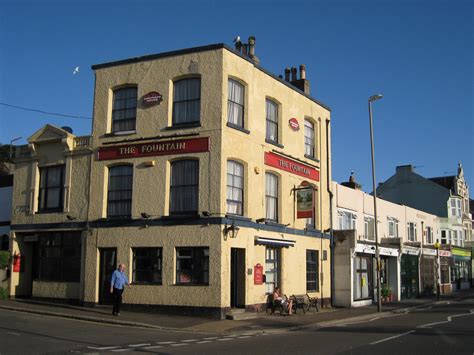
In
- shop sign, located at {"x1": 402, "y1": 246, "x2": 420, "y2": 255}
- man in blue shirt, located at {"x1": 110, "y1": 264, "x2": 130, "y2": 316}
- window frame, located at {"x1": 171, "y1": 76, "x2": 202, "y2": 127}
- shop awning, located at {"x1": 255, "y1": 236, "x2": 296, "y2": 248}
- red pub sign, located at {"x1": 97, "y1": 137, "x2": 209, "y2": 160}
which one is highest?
window frame, located at {"x1": 171, "y1": 76, "x2": 202, "y2": 127}

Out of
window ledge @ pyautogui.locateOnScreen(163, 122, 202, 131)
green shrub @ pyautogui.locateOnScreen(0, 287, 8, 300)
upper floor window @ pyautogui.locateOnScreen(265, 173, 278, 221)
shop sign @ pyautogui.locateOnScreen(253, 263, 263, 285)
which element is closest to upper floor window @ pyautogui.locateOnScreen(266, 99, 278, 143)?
upper floor window @ pyautogui.locateOnScreen(265, 173, 278, 221)

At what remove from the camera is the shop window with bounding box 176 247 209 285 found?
68.7ft

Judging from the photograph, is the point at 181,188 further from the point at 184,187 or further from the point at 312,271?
the point at 312,271

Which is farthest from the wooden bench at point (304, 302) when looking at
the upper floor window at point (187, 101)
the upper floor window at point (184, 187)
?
the upper floor window at point (187, 101)

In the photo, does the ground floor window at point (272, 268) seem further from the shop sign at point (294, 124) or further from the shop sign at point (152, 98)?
the shop sign at point (152, 98)

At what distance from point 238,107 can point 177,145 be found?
310 cm

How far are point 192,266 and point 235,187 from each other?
361 centimetres

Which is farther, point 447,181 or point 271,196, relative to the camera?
point 447,181

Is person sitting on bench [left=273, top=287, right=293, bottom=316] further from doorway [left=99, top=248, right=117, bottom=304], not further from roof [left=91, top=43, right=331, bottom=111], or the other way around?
roof [left=91, top=43, right=331, bottom=111]

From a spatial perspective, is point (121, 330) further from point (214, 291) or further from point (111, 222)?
point (111, 222)

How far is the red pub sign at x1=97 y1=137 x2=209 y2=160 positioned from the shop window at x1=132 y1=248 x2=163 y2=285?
3902mm

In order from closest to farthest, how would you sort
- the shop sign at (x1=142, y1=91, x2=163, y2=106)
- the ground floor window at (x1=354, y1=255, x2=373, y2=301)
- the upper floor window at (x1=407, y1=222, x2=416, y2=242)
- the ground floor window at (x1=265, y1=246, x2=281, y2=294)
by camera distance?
the shop sign at (x1=142, y1=91, x2=163, y2=106)
the ground floor window at (x1=265, y1=246, x2=281, y2=294)
the ground floor window at (x1=354, y1=255, x2=373, y2=301)
the upper floor window at (x1=407, y1=222, x2=416, y2=242)

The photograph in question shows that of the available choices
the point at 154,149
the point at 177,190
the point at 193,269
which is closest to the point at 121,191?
the point at 154,149

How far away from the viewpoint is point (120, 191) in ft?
75.8
